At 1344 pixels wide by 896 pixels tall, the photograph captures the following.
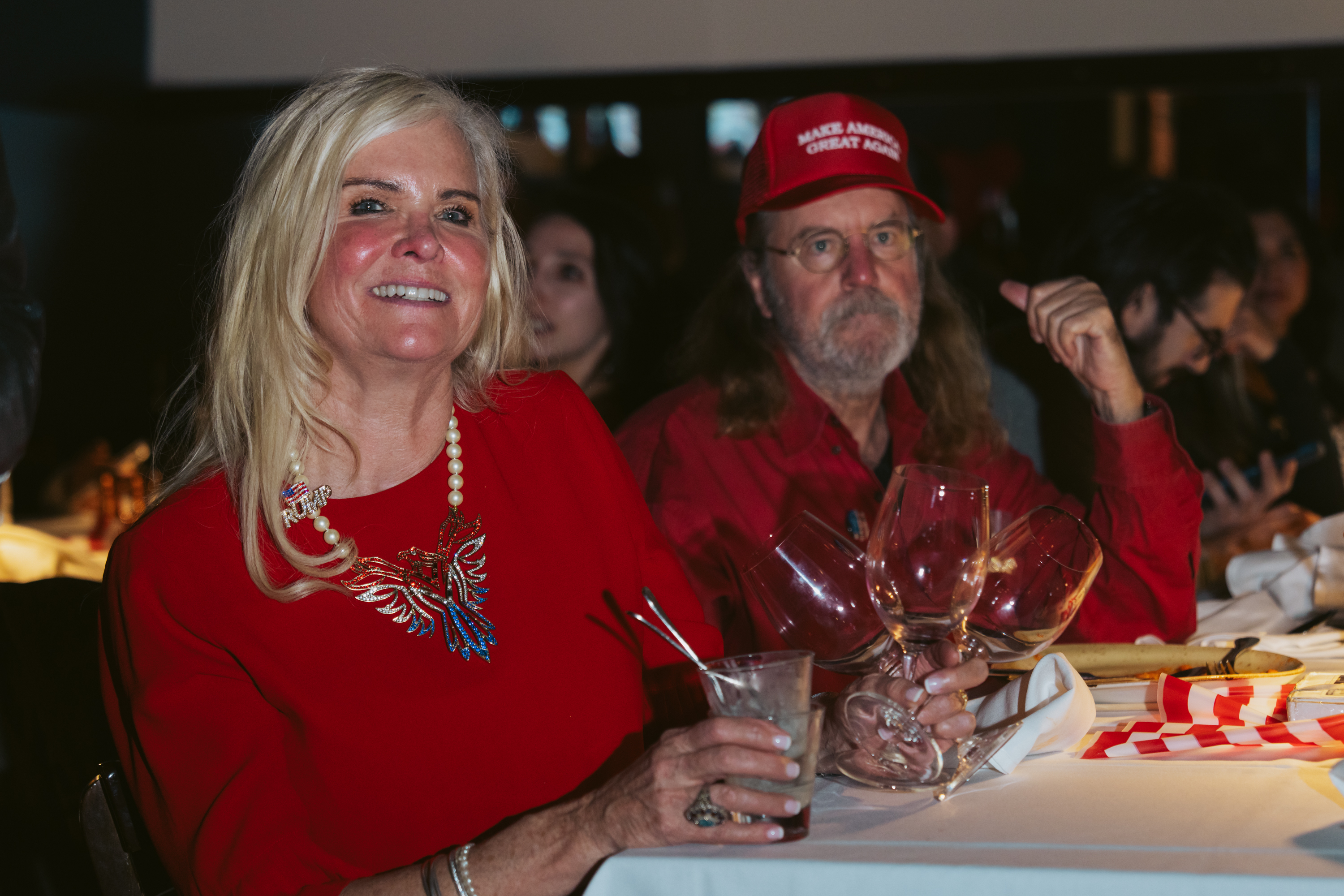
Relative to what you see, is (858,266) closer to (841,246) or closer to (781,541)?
(841,246)

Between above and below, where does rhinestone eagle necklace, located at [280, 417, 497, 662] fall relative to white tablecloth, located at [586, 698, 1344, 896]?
above

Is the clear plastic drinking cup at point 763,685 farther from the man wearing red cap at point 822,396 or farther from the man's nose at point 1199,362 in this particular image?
the man's nose at point 1199,362

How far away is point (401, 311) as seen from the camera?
159cm

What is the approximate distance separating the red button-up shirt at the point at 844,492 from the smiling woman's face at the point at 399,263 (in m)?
0.78

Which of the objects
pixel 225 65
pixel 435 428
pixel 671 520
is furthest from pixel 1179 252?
Result: pixel 225 65

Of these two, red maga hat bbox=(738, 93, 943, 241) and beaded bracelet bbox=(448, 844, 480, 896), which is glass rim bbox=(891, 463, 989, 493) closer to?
beaded bracelet bbox=(448, 844, 480, 896)

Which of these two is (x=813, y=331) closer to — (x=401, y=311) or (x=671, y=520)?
(x=671, y=520)

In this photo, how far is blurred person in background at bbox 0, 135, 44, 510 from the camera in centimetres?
197

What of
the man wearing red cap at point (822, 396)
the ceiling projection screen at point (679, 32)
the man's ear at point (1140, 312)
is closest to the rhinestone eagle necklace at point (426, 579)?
the man wearing red cap at point (822, 396)

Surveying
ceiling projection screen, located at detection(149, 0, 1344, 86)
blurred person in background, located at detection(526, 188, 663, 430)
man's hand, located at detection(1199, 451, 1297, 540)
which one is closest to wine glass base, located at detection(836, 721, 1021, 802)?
man's hand, located at detection(1199, 451, 1297, 540)

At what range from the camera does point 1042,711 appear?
1.38 metres

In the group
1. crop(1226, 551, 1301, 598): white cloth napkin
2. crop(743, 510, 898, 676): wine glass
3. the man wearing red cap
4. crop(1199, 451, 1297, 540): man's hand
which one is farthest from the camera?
crop(1199, 451, 1297, 540): man's hand

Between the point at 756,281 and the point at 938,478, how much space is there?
1.18 metres

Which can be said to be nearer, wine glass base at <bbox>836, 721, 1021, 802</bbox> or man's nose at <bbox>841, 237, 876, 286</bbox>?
wine glass base at <bbox>836, 721, 1021, 802</bbox>
